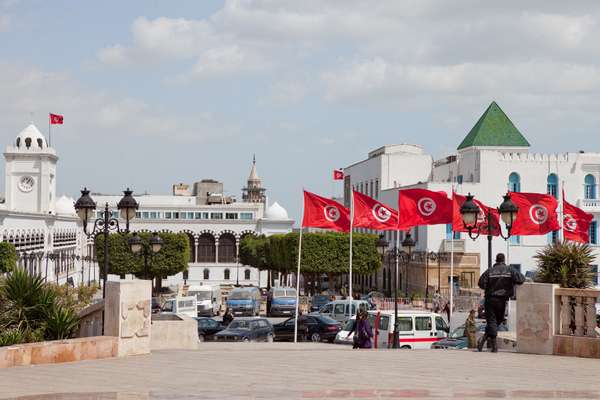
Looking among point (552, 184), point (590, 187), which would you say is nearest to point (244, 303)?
point (552, 184)

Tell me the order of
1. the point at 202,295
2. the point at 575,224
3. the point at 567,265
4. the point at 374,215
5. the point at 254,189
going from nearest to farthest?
the point at 567,265 → the point at 374,215 → the point at 575,224 → the point at 202,295 → the point at 254,189

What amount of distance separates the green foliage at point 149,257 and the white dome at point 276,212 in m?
40.1

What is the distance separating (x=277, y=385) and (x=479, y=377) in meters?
2.67

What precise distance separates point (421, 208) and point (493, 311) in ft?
50.2

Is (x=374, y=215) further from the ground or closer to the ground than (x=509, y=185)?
closer to the ground

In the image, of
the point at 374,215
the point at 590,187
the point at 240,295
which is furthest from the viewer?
the point at 590,187

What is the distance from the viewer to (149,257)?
67125mm

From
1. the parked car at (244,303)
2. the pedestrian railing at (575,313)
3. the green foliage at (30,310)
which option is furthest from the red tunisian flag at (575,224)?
the green foliage at (30,310)

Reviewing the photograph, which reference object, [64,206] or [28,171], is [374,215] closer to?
[28,171]

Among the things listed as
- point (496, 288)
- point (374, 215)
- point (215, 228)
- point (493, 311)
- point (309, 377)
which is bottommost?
point (309, 377)

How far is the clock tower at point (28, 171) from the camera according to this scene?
100000 mm

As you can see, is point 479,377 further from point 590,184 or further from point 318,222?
point 590,184

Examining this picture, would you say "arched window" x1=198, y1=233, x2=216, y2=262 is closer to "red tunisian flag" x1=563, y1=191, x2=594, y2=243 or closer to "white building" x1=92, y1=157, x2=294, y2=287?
"white building" x1=92, y1=157, x2=294, y2=287

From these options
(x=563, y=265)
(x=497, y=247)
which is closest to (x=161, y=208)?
(x=497, y=247)
